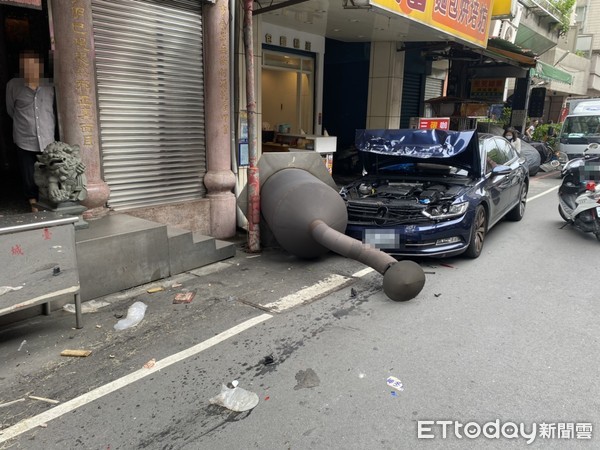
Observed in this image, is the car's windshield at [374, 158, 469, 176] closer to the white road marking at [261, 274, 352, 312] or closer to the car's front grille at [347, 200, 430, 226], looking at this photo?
the car's front grille at [347, 200, 430, 226]

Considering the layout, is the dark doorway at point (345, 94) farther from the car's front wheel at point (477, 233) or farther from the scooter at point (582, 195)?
the car's front wheel at point (477, 233)

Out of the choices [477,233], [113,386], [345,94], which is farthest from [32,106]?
[345,94]

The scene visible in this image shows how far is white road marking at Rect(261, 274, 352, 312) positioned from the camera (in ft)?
16.1

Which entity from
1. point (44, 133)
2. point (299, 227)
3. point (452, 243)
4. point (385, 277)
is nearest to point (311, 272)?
point (299, 227)

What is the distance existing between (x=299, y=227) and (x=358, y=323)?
1.84m

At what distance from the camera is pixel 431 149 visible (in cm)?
684

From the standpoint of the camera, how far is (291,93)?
40.8ft

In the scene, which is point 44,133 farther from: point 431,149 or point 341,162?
point 341,162

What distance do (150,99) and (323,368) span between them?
15.9ft

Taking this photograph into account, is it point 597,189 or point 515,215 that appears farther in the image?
point 515,215

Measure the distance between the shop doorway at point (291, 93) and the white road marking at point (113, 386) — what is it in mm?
7806

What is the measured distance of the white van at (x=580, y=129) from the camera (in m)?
15.3

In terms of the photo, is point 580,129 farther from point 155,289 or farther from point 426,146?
point 155,289

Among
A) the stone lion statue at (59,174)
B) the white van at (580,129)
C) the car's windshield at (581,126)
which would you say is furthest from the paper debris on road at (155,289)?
the car's windshield at (581,126)
